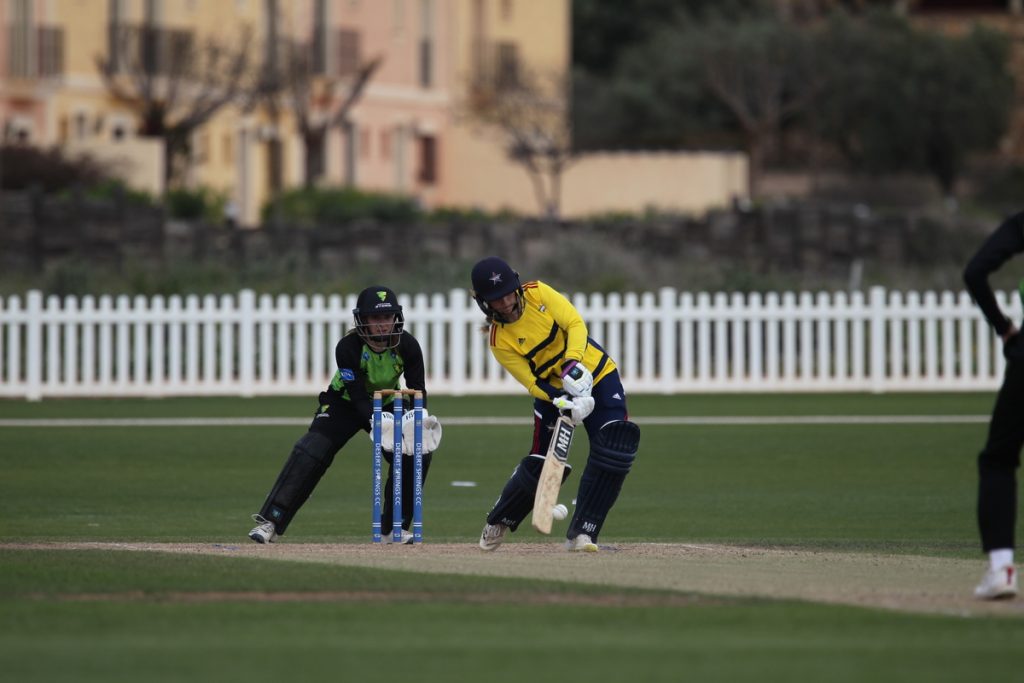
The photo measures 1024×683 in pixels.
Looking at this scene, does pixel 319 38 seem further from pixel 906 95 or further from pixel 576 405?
pixel 576 405

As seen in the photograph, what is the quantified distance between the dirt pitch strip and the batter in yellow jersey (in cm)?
25

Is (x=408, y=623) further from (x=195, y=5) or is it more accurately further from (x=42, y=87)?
(x=195, y=5)

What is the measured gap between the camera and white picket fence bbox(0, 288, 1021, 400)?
22094mm

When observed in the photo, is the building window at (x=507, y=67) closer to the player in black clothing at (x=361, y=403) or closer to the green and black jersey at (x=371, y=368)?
the player in black clothing at (x=361, y=403)

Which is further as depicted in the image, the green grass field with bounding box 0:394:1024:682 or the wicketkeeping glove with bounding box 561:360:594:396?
the wicketkeeping glove with bounding box 561:360:594:396

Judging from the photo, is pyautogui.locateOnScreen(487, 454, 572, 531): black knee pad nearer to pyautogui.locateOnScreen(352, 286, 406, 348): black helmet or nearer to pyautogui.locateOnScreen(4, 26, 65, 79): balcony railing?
pyautogui.locateOnScreen(352, 286, 406, 348): black helmet

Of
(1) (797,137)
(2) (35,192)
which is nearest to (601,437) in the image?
Result: (2) (35,192)

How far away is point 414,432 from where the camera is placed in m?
11.1

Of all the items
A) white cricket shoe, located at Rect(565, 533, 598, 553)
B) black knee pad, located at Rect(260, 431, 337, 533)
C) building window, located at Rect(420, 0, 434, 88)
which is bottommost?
white cricket shoe, located at Rect(565, 533, 598, 553)

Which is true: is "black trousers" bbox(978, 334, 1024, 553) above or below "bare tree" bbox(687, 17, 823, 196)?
below

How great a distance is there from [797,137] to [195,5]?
26206 mm

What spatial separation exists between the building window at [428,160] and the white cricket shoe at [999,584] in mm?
50426

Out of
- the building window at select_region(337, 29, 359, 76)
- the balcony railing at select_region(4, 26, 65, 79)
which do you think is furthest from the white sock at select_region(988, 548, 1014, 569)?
the building window at select_region(337, 29, 359, 76)

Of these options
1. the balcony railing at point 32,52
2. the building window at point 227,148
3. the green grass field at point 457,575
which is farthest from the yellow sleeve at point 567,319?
the building window at point 227,148
